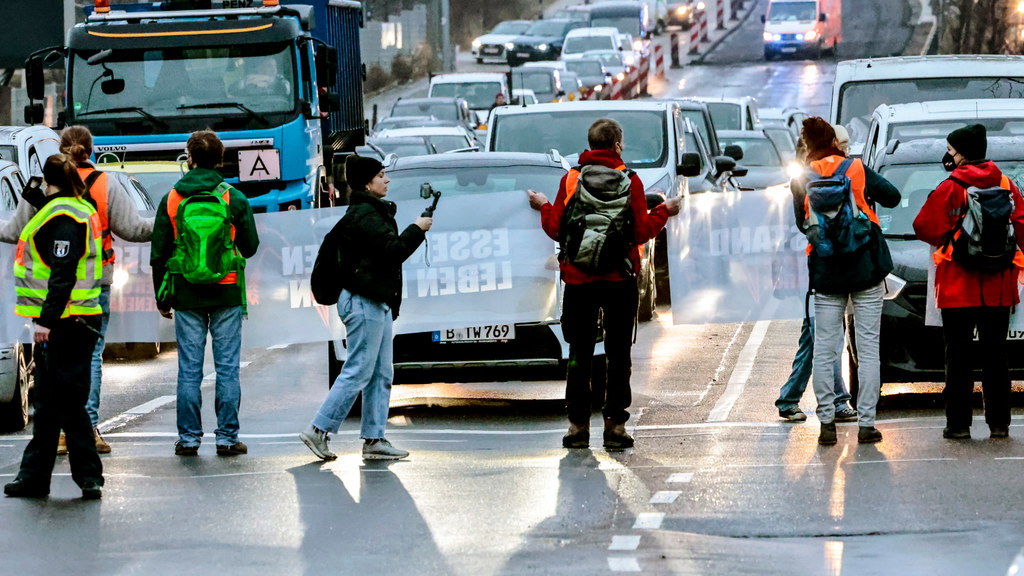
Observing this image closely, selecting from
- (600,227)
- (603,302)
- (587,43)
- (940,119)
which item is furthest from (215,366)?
(587,43)

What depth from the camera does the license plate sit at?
11.9 meters

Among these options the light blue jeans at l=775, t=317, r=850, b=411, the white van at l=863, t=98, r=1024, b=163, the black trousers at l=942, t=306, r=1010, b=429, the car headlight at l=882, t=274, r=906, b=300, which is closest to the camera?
the black trousers at l=942, t=306, r=1010, b=429

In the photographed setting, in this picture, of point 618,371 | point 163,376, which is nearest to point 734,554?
point 618,371

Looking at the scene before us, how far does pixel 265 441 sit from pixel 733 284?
3161mm

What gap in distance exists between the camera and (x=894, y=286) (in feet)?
37.4

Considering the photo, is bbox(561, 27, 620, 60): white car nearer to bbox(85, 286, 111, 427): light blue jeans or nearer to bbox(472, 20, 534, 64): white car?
bbox(472, 20, 534, 64): white car

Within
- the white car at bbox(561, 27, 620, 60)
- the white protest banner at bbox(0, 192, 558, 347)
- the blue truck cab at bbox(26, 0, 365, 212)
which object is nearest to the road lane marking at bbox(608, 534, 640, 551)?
the white protest banner at bbox(0, 192, 558, 347)

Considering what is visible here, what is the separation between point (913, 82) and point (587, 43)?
3823 cm

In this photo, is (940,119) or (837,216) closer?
(837,216)

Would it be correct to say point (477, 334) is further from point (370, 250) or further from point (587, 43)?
point (587, 43)

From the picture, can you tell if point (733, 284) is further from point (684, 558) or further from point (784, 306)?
point (684, 558)

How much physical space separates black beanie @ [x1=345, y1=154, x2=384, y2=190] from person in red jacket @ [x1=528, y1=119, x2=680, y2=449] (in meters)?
0.92

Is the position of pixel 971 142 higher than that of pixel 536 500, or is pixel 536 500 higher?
pixel 971 142

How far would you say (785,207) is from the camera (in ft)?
40.0
